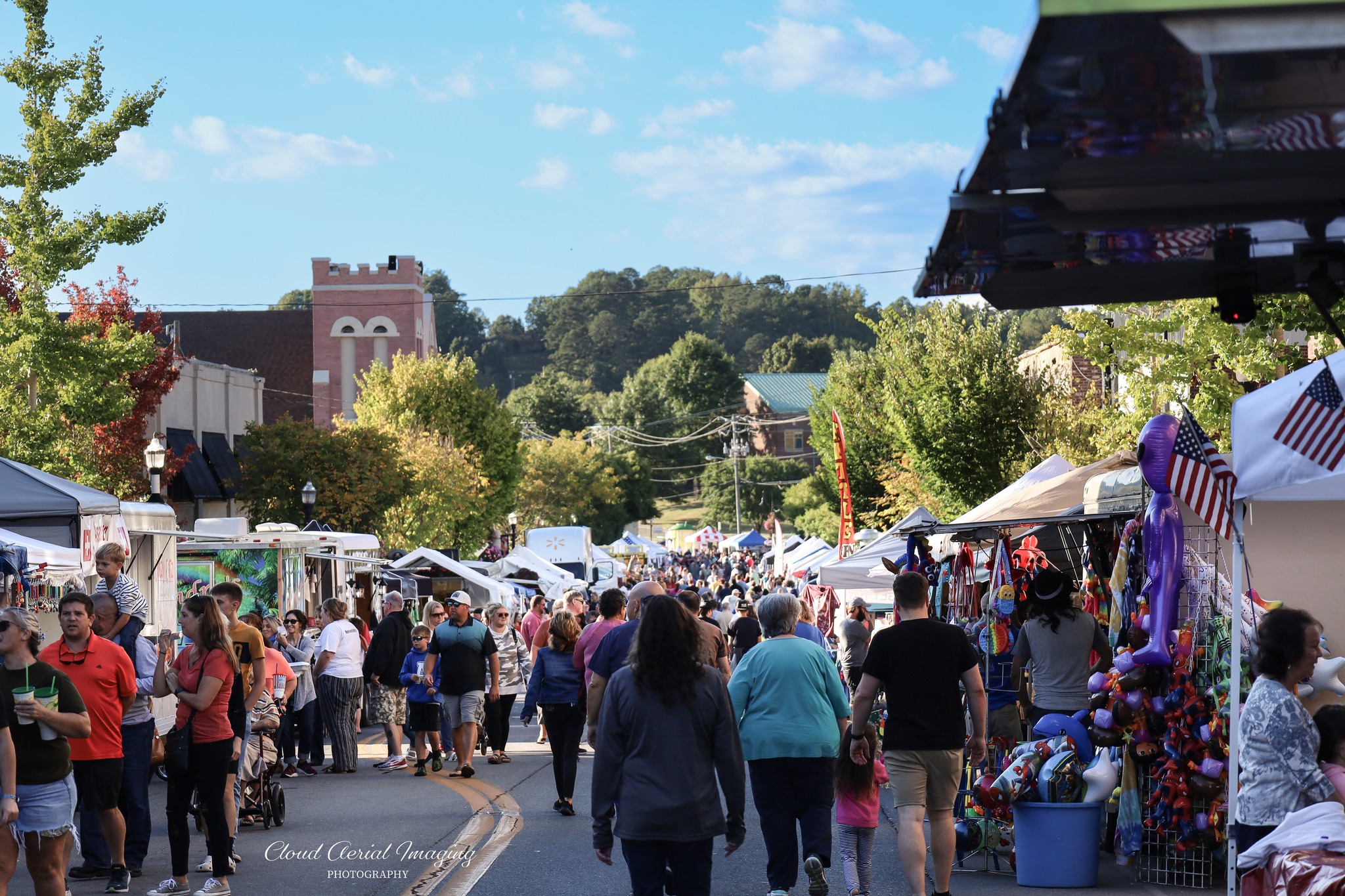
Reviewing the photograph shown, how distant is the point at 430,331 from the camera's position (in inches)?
2687

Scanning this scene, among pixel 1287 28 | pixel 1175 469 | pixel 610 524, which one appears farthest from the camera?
pixel 610 524

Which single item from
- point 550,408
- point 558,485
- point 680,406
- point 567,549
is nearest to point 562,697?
point 567,549

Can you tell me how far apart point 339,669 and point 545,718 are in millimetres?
3900

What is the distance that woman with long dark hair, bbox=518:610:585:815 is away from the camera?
40.3ft

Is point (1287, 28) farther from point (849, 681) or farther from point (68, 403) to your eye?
point (68, 403)

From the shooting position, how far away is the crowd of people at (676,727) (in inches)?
240

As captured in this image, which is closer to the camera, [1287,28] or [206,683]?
[1287,28]

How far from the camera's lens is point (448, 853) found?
10.1m

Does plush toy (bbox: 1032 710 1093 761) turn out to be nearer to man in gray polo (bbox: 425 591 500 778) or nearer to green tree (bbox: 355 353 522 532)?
man in gray polo (bbox: 425 591 500 778)

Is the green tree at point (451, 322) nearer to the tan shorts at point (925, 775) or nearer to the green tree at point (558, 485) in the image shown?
the green tree at point (558, 485)

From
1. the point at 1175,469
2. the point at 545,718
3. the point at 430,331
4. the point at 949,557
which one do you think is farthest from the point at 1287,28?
the point at 430,331

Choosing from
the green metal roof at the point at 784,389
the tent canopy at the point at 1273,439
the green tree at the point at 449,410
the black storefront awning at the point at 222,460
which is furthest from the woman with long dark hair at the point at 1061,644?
the green metal roof at the point at 784,389

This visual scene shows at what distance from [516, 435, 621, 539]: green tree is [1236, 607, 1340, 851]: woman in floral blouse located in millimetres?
70114

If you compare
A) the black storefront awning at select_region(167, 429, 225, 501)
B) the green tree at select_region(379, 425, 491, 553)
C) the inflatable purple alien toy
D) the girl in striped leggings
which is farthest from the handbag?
the black storefront awning at select_region(167, 429, 225, 501)
